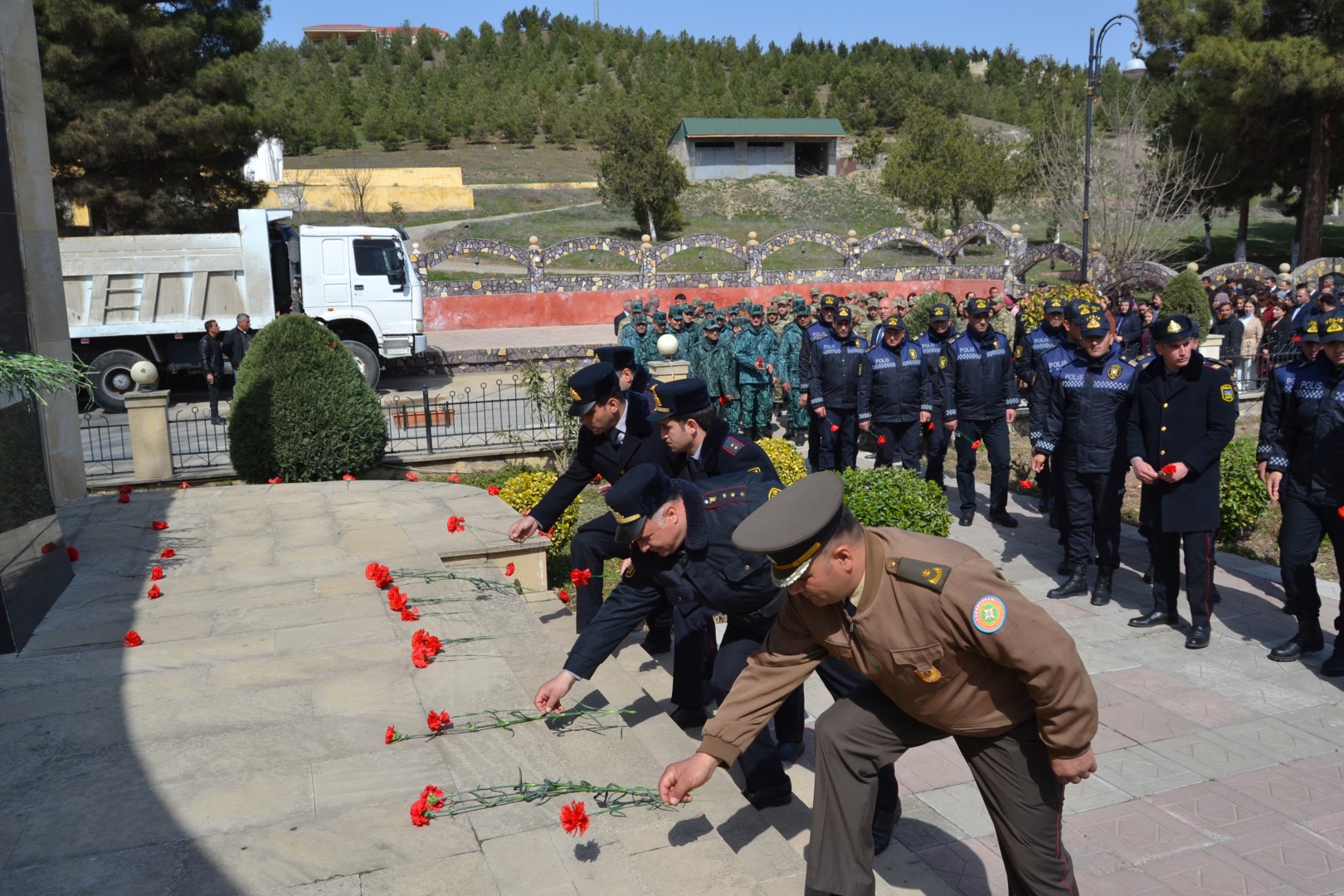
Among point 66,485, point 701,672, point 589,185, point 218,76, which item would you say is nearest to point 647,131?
point 589,185

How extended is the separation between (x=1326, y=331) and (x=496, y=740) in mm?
5060

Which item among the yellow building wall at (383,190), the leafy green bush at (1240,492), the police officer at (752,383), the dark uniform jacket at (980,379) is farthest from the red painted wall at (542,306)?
the yellow building wall at (383,190)

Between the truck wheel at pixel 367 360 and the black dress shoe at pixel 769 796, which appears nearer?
the black dress shoe at pixel 769 796

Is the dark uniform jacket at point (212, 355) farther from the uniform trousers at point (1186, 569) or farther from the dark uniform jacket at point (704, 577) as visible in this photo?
the uniform trousers at point (1186, 569)

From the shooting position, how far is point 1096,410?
7.10 m

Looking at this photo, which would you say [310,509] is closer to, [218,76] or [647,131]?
[218,76]

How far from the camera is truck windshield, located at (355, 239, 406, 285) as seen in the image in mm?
17172

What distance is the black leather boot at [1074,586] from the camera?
282 inches

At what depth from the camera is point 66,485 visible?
8.58 meters

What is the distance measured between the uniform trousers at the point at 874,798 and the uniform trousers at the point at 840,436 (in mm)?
7056

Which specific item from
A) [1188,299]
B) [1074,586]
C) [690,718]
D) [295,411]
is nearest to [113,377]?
[295,411]

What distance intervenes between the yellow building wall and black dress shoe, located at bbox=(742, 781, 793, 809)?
44.4 m

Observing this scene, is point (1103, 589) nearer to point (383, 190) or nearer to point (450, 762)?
point (450, 762)

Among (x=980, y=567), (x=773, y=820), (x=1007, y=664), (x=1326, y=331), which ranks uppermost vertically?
(x=1326, y=331)
